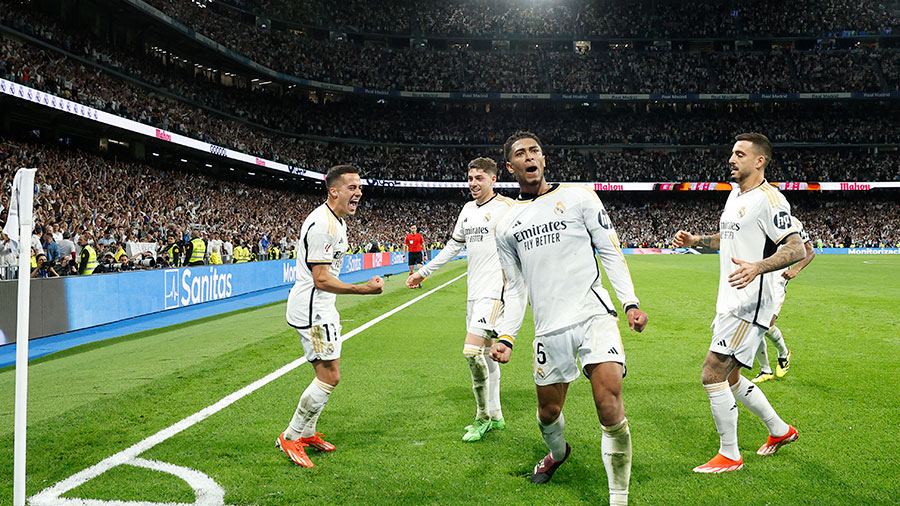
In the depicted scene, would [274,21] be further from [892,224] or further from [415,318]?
[892,224]

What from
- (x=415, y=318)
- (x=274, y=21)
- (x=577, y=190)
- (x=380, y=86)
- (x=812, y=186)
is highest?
(x=274, y=21)

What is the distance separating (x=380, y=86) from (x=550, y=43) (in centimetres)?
2206

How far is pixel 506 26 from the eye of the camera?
65500 mm

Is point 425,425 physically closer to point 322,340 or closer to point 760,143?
point 322,340

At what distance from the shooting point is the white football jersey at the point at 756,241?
4.37 m

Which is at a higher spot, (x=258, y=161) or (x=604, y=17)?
(x=604, y=17)

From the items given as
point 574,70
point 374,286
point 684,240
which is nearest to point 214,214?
point 374,286

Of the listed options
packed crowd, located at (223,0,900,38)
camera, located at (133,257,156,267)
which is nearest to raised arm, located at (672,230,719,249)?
camera, located at (133,257,156,267)

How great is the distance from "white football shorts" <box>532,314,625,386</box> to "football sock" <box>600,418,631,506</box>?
0.39 metres

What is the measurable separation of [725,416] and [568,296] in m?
1.79

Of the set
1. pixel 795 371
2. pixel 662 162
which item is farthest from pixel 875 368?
pixel 662 162

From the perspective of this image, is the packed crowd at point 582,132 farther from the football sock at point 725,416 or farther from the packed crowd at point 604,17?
the football sock at point 725,416

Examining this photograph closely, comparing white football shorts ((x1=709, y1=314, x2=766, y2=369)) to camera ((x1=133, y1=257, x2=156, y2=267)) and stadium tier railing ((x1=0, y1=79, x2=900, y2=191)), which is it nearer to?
stadium tier railing ((x1=0, y1=79, x2=900, y2=191))

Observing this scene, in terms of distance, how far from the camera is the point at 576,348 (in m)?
3.65
